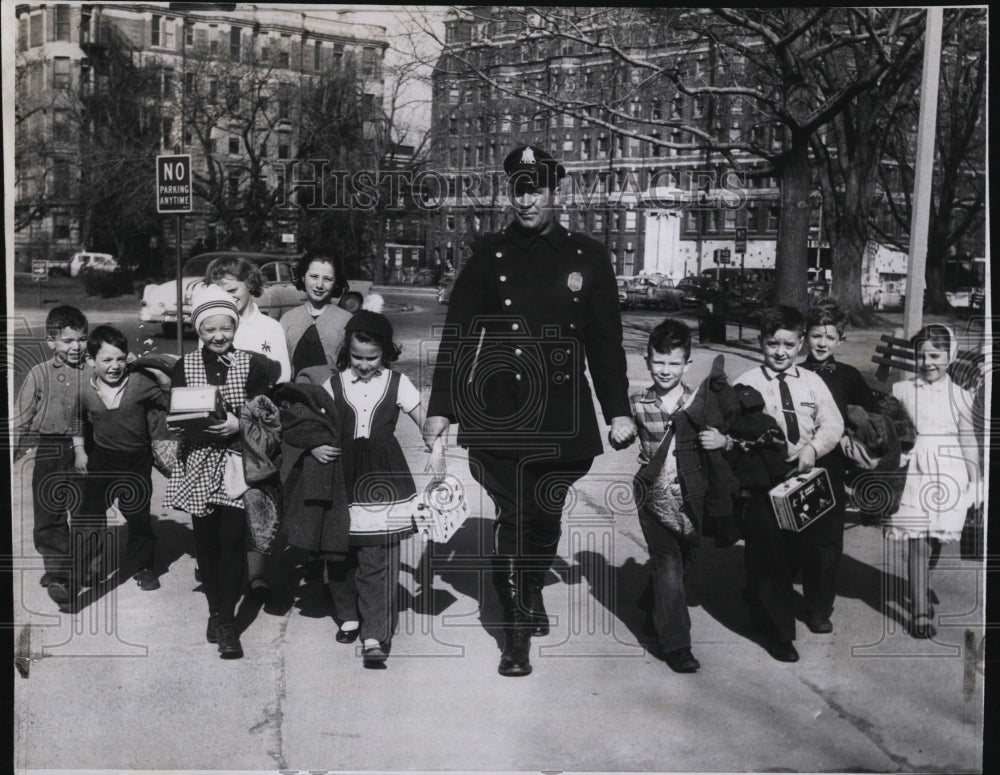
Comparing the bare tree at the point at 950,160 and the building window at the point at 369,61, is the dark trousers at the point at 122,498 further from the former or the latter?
the bare tree at the point at 950,160

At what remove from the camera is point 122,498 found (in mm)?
→ 5180

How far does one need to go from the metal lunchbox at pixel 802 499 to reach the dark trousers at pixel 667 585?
1.55ft

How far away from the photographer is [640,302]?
16.5 ft

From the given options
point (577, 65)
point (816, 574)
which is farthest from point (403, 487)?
point (577, 65)

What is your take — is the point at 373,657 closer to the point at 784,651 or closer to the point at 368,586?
the point at 368,586

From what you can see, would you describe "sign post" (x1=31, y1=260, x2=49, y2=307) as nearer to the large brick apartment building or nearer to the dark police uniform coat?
the large brick apartment building

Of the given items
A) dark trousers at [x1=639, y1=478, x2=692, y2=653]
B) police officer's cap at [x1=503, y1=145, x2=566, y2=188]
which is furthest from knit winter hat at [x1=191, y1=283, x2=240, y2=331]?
dark trousers at [x1=639, y1=478, x2=692, y2=653]

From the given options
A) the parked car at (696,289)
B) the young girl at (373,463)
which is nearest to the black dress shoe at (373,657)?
the young girl at (373,463)

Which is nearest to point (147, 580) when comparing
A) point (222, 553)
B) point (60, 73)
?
point (222, 553)

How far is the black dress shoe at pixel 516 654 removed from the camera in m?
4.68

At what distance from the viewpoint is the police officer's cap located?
4.80 metres

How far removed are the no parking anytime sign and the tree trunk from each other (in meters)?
2.51

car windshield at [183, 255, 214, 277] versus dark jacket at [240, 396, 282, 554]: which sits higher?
car windshield at [183, 255, 214, 277]

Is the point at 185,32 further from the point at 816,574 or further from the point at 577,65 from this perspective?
the point at 816,574
